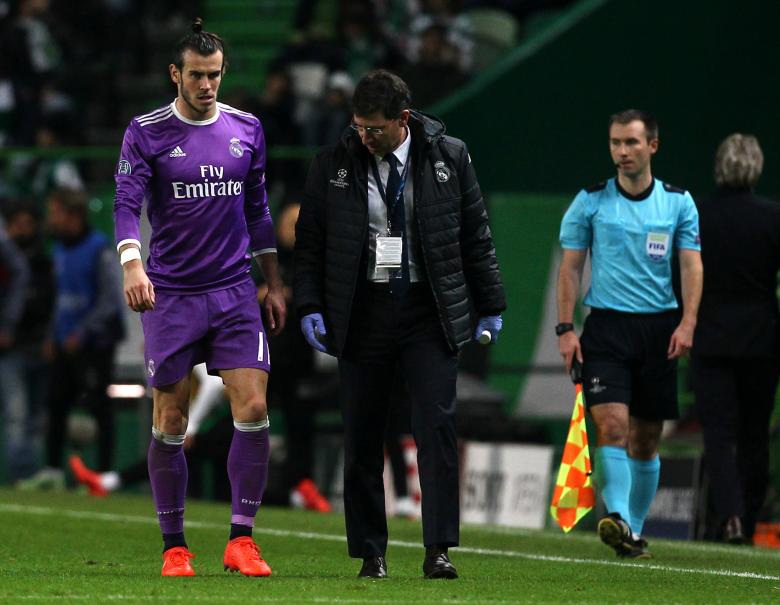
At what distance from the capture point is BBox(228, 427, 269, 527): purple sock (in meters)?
8.07

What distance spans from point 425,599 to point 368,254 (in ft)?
5.12

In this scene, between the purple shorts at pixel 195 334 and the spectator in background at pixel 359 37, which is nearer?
the purple shorts at pixel 195 334

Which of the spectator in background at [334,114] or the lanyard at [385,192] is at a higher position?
the spectator in background at [334,114]

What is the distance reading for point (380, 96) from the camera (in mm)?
7738

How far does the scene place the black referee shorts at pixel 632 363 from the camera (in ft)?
31.7

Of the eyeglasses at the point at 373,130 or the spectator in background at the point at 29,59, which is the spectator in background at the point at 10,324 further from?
the eyeglasses at the point at 373,130

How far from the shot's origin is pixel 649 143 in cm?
980

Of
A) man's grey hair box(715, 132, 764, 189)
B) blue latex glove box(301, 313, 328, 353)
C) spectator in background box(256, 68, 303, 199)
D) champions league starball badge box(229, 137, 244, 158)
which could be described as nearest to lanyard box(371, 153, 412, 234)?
blue latex glove box(301, 313, 328, 353)

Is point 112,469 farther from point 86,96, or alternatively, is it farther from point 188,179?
point 188,179

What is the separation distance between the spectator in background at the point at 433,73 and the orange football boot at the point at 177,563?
31.6ft

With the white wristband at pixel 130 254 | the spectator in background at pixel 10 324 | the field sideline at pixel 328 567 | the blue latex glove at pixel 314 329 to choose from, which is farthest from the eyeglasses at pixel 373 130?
the spectator in background at pixel 10 324

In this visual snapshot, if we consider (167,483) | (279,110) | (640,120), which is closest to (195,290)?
(167,483)

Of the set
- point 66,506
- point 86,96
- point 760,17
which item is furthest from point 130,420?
point 760,17

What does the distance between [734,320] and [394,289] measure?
3.85 meters
